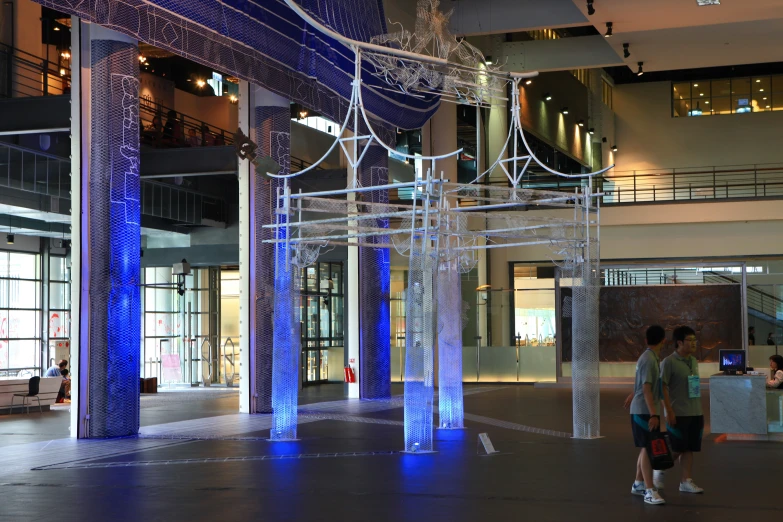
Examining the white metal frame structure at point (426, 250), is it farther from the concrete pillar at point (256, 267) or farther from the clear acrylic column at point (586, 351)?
the concrete pillar at point (256, 267)

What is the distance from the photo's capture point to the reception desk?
1344 centimetres

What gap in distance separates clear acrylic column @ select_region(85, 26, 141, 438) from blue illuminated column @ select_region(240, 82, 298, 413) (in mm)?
4138

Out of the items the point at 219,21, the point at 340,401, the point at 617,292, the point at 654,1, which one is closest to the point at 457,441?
the point at 219,21

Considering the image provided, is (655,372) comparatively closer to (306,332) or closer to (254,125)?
(254,125)

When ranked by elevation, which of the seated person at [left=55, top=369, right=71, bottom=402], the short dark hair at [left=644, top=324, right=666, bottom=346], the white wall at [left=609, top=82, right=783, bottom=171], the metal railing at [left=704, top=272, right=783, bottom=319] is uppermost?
the white wall at [left=609, top=82, right=783, bottom=171]

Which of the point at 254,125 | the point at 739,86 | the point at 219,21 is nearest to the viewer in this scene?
the point at 219,21

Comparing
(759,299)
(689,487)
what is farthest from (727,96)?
(689,487)

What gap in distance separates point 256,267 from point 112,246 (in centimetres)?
462

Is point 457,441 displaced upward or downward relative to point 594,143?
downward

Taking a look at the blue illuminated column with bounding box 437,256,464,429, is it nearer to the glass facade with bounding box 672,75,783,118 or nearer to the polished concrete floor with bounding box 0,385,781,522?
the polished concrete floor with bounding box 0,385,781,522

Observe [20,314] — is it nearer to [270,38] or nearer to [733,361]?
[270,38]

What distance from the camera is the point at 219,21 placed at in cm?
1543

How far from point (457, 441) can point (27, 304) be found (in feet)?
56.6

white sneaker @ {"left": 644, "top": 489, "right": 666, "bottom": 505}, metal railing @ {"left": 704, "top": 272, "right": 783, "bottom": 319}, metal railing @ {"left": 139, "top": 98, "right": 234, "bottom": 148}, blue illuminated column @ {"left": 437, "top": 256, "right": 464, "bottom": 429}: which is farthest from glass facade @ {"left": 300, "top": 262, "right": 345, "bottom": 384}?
white sneaker @ {"left": 644, "top": 489, "right": 666, "bottom": 505}
